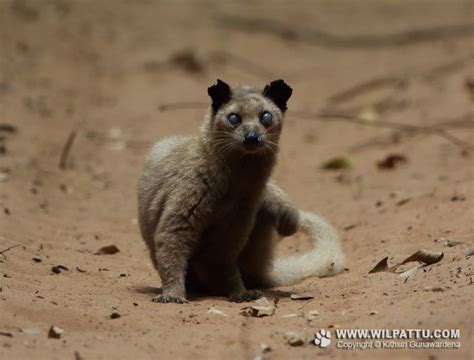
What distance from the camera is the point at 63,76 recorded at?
16984 millimetres

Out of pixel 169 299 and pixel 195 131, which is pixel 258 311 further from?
pixel 195 131

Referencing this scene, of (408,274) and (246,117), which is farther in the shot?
(246,117)

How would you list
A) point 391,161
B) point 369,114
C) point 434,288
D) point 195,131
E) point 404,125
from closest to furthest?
point 434,288 < point 391,161 < point 195,131 < point 404,125 < point 369,114

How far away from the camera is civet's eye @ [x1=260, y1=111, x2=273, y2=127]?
7080 mm

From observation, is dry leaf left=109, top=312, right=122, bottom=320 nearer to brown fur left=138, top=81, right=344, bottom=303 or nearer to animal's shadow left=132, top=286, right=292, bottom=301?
brown fur left=138, top=81, right=344, bottom=303

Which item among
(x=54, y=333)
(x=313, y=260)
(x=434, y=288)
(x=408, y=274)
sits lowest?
(x=54, y=333)

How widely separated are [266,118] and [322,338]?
217 centimetres

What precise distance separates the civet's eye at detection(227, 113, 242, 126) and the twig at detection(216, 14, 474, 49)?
1386 cm

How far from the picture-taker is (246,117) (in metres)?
7.06

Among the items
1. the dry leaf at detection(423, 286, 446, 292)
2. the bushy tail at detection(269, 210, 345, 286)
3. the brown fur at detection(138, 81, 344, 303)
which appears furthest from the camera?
the bushy tail at detection(269, 210, 345, 286)

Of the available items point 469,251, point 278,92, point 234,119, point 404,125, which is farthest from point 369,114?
point 469,251

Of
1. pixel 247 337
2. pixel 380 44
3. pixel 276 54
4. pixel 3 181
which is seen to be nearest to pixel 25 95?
pixel 3 181

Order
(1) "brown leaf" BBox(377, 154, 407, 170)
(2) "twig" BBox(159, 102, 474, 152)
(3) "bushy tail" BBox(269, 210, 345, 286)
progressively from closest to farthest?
(3) "bushy tail" BBox(269, 210, 345, 286) < (2) "twig" BBox(159, 102, 474, 152) < (1) "brown leaf" BBox(377, 154, 407, 170)

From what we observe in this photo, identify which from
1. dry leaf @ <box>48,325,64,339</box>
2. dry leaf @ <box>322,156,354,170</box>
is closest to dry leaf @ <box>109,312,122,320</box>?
dry leaf @ <box>48,325,64,339</box>
